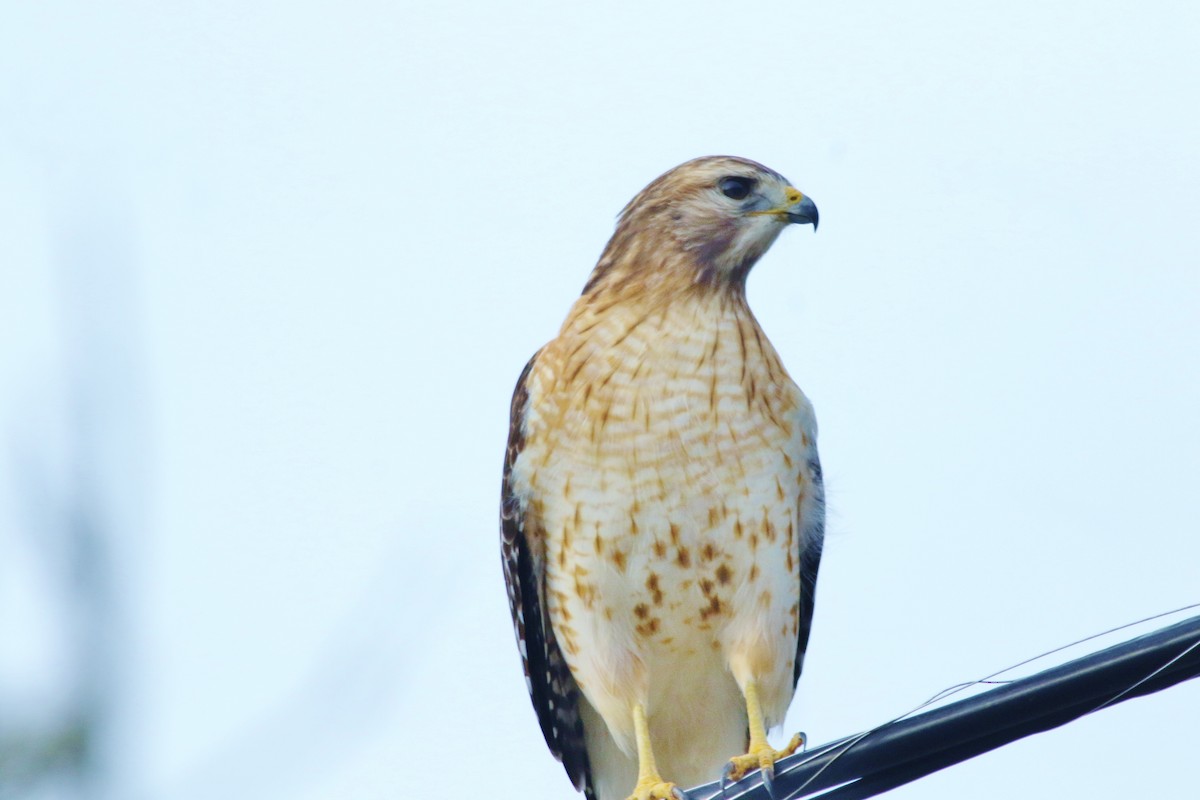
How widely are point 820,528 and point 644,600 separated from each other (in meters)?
0.77

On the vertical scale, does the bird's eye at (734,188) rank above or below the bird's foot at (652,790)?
above

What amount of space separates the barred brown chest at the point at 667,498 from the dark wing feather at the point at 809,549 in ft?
0.27

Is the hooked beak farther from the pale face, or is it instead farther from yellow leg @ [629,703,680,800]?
yellow leg @ [629,703,680,800]

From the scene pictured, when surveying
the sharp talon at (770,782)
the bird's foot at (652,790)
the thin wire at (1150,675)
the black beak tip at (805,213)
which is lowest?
the bird's foot at (652,790)

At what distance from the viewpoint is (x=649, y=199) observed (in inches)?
229

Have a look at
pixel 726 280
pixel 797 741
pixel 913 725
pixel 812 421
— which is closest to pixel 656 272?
pixel 726 280

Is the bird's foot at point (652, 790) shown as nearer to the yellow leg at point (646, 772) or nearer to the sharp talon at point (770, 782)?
the yellow leg at point (646, 772)

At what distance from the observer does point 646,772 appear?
507 centimetres

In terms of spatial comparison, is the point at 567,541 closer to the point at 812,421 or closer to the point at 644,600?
the point at 644,600

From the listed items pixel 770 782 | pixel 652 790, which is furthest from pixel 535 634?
pixel 770 782

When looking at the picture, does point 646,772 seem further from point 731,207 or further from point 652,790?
point 731,207

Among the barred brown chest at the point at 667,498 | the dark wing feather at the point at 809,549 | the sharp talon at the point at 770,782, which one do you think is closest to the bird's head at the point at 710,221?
the barred brown chest at the point at 667,498

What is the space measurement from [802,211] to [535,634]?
178 cm

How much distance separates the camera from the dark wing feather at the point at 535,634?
5.43 m
